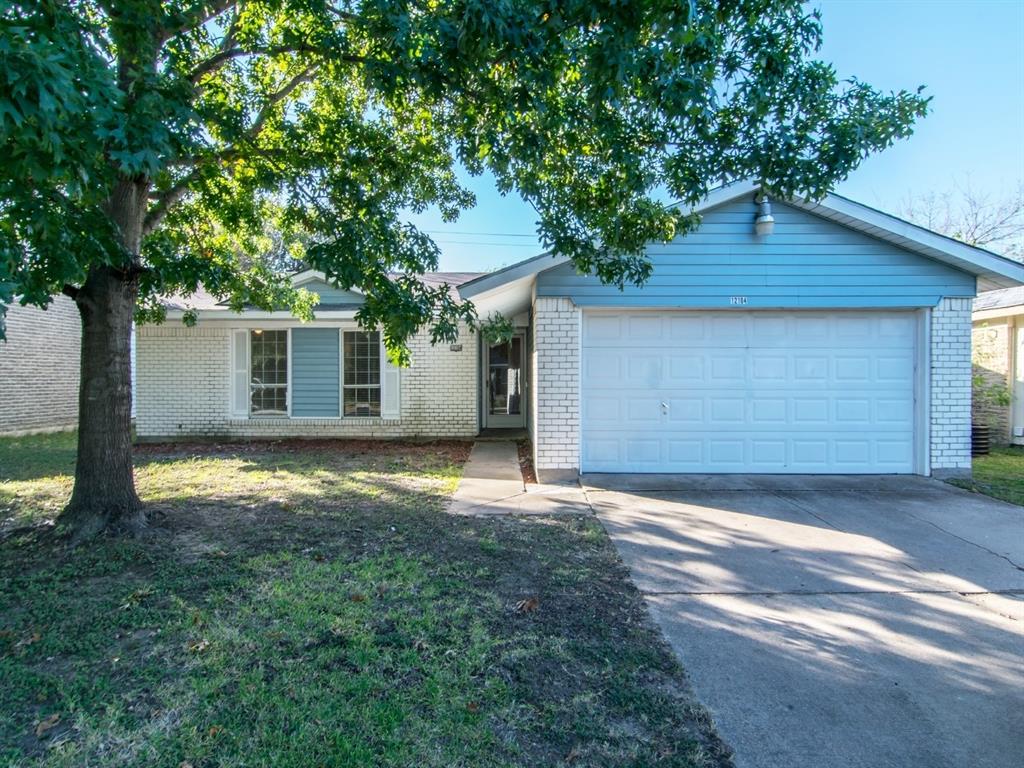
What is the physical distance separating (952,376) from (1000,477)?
1.84 meters

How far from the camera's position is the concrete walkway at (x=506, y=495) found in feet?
21.6

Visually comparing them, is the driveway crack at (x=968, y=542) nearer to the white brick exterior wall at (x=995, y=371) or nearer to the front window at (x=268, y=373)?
the white brick exterior wall at (x=995, y=371)

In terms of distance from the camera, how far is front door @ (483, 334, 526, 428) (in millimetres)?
14312

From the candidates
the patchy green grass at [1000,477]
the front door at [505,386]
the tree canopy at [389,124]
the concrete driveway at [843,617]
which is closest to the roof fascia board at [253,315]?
the front door at [505,386]

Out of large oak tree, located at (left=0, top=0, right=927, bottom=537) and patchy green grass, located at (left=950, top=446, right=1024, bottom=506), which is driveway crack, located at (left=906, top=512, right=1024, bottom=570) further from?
large oak tree, located at (left=0, top=0, right=927, bottom=537)

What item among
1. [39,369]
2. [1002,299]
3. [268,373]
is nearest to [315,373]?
[268,373]

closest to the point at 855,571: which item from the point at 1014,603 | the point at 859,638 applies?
the point at 1014,603

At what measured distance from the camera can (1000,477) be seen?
851 cm

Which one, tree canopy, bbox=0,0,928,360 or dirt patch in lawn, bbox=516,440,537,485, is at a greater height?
tree canopy, bbox=0,0,928,360

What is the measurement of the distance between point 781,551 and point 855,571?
61cm

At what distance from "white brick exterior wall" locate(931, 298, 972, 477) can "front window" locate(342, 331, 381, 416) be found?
399 inches

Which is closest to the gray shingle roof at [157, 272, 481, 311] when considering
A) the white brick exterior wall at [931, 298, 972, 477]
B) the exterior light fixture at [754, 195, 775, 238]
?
the exterior light fixture at [754, 195, 775, 238]

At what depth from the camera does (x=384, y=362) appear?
12.7 metres

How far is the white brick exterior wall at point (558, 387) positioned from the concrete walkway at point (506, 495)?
458mm
